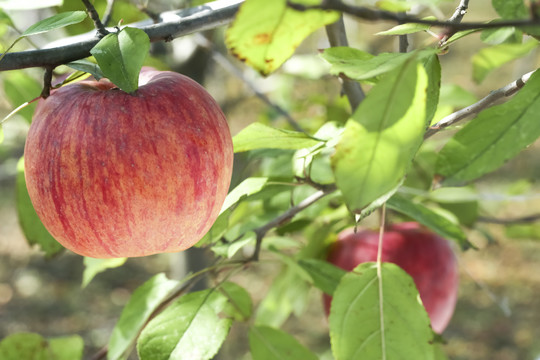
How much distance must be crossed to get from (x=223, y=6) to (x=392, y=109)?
27 centimetres

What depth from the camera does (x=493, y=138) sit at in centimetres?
53

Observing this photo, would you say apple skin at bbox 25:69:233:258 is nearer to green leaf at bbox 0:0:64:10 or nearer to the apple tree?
the apple tree

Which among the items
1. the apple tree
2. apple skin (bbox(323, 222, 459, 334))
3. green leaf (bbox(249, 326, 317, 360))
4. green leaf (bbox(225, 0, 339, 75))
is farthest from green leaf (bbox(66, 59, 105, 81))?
apple skin (bbox(323, 222, 459, 334))

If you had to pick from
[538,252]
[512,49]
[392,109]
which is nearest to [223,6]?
[392,109]

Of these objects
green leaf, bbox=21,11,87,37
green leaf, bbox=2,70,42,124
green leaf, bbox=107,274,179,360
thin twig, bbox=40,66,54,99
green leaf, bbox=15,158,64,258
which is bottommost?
green leaf, bbox=107,274,179,360

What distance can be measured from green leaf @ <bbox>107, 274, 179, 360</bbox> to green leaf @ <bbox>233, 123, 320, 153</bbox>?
0.26 meters

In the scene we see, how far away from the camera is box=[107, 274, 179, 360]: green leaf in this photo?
0.73 m

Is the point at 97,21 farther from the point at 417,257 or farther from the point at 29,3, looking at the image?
the point at 417,257

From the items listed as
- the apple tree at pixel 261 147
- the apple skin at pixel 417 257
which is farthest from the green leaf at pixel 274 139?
the apple skin at pixel 417 257

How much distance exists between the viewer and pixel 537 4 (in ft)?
1.05

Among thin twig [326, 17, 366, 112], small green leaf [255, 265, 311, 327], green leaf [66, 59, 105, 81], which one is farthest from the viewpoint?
small green leaf [255, 265, 311, 327]

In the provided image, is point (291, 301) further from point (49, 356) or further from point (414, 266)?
point (49, 356)

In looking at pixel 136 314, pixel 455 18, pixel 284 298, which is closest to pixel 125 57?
pixel 455 18

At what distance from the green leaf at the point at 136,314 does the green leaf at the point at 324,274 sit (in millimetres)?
170
